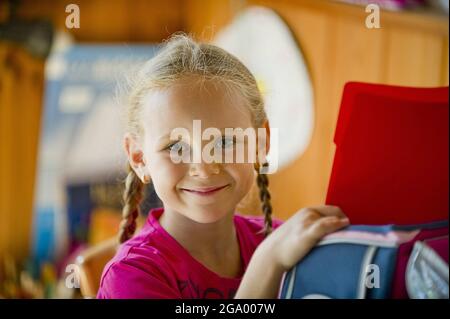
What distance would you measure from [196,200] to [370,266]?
18cm

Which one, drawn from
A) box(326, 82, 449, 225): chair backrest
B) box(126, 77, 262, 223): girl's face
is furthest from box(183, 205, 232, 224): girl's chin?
box(326, 82, 449, 225): chair backrest

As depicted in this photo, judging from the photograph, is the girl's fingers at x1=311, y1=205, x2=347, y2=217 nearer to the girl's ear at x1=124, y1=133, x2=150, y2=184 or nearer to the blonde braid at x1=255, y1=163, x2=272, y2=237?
the blonde braid at x1=255, y1=163, x2=272, y2=237

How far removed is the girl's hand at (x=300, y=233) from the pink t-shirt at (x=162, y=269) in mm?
29

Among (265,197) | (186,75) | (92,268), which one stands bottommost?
(92,268)

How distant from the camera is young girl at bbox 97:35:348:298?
611 millimetres

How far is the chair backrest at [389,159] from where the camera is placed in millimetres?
645

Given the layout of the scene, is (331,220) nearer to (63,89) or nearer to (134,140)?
(134,140)

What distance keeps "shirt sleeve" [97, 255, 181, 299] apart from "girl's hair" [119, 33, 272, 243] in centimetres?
8

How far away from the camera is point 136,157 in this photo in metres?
0.65

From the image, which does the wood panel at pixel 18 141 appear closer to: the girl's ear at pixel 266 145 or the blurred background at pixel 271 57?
the blurred background at pixel 271 57

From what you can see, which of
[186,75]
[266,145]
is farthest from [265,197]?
[186,75]

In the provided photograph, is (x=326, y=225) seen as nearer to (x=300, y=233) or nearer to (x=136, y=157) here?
(x=300, y=233)

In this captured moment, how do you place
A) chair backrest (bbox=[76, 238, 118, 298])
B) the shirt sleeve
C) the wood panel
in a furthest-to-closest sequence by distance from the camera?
the wood panel < chair backrest (bbox=[76, 238, 118, 298]) < the shirt sleeve
